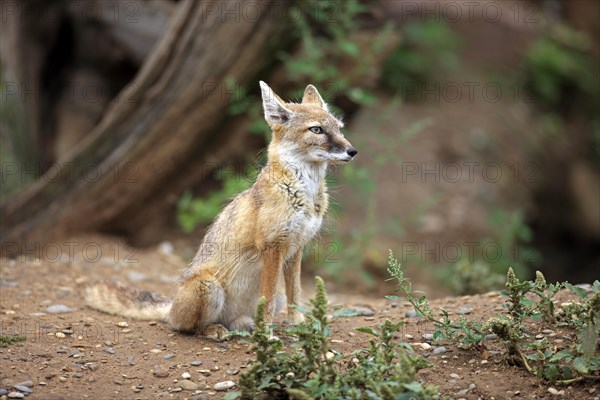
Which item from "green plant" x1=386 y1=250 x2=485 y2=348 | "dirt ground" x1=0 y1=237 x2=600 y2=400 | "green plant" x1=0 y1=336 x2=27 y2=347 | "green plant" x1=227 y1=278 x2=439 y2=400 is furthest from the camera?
"green plant" x1=0 y1=336 x2=27 y2=347

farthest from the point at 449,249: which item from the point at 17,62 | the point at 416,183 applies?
the point at 17,62

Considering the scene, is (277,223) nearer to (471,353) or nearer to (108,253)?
(471,353)

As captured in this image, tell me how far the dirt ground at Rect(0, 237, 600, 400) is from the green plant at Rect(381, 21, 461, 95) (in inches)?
328

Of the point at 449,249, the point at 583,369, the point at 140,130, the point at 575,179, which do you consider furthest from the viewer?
the point at 575,179

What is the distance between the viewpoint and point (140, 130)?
9602 millimetres

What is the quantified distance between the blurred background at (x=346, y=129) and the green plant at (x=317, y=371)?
2.33 m

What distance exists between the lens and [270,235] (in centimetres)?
614

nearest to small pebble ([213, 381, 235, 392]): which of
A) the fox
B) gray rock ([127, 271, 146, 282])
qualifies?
the fox

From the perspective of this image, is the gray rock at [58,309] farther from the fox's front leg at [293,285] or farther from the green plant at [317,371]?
the green plant at [317,371]

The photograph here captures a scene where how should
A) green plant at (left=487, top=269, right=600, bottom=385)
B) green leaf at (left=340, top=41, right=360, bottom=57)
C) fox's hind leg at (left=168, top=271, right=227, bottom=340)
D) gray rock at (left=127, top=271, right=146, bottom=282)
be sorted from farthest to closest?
1. green leaf at (left=340, top=41, right=360, bottom=57)
2. gray rock at (left=127, top=271, right=146, bottom=282)
3. fox's hind leg at (left=168, top=271, right=227, bottom=340)
4. green plant at (left=487, top=269, right=600, bottom=385)

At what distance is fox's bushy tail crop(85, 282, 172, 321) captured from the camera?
693cm

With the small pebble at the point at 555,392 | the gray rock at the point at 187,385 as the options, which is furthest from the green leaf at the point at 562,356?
the gray rock at the point at 187,385

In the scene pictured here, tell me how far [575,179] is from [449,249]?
4.79 metres

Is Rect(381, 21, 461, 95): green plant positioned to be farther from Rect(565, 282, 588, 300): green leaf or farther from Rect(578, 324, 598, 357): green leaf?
Rect(578, 324, 598, 357): green leaf
